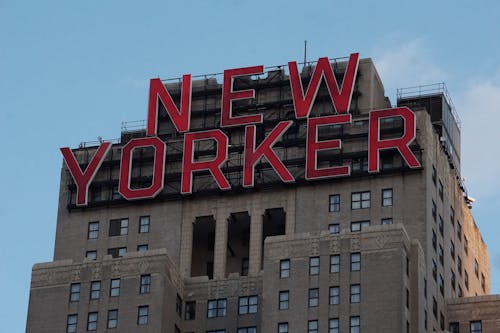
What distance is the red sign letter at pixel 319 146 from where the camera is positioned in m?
182

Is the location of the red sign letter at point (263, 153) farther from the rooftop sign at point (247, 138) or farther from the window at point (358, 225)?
the window at point (358, 225)

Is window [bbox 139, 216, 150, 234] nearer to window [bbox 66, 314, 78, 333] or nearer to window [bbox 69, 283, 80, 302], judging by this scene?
window [bbox 69, 283, 80, 302]

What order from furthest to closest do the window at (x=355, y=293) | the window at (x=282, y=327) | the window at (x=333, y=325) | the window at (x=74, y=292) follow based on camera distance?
the window at (x=74, y=292), the window at (x=282, y=327), the window at (x=355, y=293), the window at (x=333, y=325)

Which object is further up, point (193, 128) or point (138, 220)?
point (193, 128)

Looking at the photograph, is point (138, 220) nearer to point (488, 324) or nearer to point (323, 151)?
point (323, 151)

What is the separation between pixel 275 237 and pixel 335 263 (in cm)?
793

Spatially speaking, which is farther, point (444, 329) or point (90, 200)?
point (90, 200)

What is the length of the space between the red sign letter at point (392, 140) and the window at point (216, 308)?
20.9 metres

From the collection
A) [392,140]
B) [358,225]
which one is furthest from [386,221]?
[392,140]

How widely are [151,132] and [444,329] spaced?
41502mm

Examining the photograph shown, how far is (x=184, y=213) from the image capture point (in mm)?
187125

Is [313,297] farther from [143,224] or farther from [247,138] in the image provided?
[143,224]

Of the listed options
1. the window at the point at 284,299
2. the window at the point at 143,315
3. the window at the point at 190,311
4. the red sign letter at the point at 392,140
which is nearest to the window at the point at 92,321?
the window at the point at 143,315

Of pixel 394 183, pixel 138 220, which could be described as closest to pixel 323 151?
pixel 394 183
